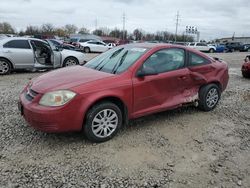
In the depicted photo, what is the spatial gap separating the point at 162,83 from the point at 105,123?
131 centimetres

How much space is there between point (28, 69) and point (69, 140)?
24.3 feet

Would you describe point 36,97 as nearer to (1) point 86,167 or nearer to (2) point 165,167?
(1) point 86,167

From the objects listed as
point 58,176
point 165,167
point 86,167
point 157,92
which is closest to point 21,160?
point 58,176

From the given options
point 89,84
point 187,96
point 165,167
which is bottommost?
point 165,167

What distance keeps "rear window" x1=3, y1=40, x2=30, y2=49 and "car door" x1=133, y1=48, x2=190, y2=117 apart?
7281mm

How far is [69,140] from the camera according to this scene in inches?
171

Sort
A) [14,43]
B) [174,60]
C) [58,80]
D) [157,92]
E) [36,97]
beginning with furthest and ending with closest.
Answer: [14,43], [174,60], [157,92], [58,80], [36,97]

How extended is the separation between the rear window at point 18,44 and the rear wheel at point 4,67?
60 centimetres

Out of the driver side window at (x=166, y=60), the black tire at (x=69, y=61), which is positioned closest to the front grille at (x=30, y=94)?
the driver side window at (x=166, y=60)

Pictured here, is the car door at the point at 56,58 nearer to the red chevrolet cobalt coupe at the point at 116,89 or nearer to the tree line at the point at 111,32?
the red chevrolet cobalt coupe at the point at 116,89

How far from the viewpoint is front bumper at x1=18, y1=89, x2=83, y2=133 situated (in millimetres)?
3846

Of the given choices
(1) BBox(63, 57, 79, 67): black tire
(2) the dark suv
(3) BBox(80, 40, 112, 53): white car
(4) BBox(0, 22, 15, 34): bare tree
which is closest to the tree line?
(4) BBox(0, 22, 15, 34): bare tree

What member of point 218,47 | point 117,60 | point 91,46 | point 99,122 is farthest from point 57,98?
point 218,47

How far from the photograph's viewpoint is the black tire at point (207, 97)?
573 centimetres
